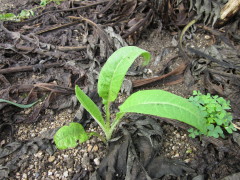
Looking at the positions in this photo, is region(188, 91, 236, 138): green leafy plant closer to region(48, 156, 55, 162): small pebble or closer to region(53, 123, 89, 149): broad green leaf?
region(53, 123, 89, 149): broad green leaf

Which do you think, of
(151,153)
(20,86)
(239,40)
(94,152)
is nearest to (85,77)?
(20,86)

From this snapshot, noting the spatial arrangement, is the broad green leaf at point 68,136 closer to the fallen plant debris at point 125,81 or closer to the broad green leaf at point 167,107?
the fallen plant debris at point 125,81

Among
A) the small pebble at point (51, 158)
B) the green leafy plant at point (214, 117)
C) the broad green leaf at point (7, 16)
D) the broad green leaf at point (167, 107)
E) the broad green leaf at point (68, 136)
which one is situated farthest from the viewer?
the broad green leaf at point (7, 16)

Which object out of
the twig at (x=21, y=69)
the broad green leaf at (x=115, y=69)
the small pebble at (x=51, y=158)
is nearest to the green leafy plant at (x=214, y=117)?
the broad green leaf at (x=115, y=69)

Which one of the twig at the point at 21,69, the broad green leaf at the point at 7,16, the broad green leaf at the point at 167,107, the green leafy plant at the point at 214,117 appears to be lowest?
the twig at the point at 21,69

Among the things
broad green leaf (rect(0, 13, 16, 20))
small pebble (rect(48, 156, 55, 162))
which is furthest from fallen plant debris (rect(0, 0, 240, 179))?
broad green leaf (rect(0, 13, 16, 20))

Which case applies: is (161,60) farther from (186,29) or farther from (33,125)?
(33,125)
